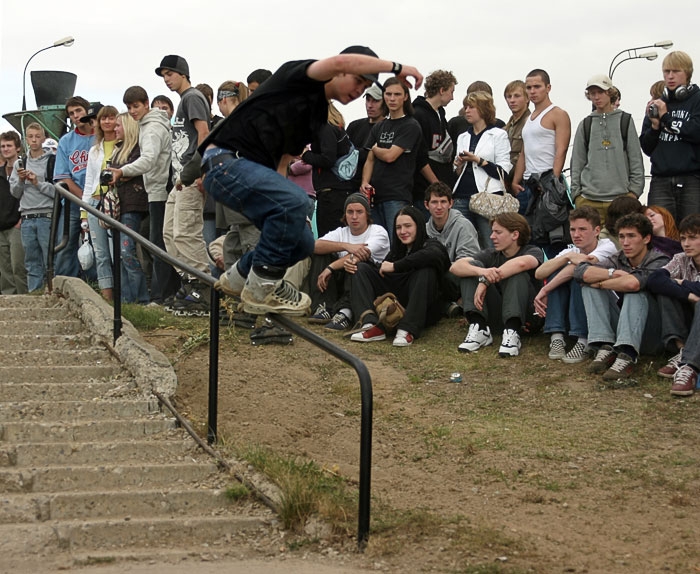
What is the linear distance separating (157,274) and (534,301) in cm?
383

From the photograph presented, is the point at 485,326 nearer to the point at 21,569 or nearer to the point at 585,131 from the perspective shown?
the point at 585,131

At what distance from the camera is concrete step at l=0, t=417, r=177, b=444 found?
253 inches

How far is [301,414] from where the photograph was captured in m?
7.68

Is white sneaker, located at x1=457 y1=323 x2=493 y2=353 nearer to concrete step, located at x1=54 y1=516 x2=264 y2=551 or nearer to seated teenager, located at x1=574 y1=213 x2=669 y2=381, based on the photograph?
seated teenager, located at x1=574 y1=213 x2=669 y2=381

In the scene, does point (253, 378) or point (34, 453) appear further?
point (253, 378)

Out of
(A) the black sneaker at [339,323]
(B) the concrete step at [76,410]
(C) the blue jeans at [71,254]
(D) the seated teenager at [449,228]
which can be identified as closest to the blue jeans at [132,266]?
(C) the blue jeans at [71,254]

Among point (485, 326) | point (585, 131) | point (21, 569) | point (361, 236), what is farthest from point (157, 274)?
point (21, 569)

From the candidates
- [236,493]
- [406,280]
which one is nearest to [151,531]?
[236,493]

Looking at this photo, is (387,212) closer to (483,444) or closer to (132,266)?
(132,266)

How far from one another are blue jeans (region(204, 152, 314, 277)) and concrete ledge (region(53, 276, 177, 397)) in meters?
1.94

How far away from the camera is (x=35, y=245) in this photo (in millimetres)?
11891

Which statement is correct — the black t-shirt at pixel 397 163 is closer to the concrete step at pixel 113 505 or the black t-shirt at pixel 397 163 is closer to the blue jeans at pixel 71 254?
the blue jeans at pixel 71 254

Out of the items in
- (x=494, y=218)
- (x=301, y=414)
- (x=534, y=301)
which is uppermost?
(x=494, y=218)

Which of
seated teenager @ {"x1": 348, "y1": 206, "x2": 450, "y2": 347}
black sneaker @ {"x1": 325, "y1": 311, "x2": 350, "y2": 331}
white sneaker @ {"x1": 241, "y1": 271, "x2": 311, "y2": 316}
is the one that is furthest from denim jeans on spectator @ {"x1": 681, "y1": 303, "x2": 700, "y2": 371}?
black sneaker @ {"x1": 325, "y1": 311, "x2": 350, "y2": 331}
